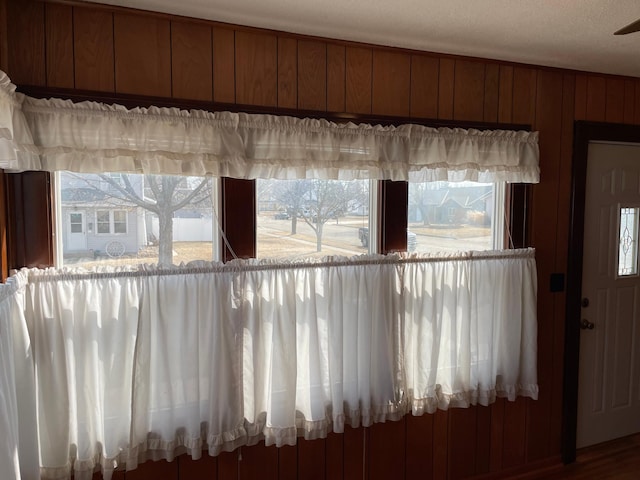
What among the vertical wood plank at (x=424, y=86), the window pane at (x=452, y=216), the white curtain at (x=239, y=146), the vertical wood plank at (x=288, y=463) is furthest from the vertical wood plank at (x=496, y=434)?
the vertical wood plank at (x=424, y=86)

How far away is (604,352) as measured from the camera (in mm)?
2998

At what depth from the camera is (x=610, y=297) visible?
299 centimetres

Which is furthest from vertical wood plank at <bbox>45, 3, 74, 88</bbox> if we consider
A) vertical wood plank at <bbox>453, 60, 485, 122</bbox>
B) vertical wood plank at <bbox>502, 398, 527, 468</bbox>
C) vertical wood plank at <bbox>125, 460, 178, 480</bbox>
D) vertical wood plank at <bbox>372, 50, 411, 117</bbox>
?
vertical wood plank at <bbox>502, 398, 527, 468</bbox>

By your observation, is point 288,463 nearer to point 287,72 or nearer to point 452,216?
point 452,216

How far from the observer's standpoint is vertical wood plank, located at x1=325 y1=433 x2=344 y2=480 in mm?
2305

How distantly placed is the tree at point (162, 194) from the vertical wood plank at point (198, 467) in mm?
875

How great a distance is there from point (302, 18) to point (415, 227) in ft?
3.75

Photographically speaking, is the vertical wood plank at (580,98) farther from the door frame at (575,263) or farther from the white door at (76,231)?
the white door at (76,231)

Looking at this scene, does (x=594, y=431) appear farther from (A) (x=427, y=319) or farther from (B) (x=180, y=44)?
(B) (x=180, y=44)

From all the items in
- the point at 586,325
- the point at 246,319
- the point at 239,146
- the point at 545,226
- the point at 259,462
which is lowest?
the point at 259,462

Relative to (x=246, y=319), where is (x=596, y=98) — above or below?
above

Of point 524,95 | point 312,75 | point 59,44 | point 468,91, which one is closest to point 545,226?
point 524,95

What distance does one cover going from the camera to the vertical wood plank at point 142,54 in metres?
1.88

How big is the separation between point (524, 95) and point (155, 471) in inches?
104
